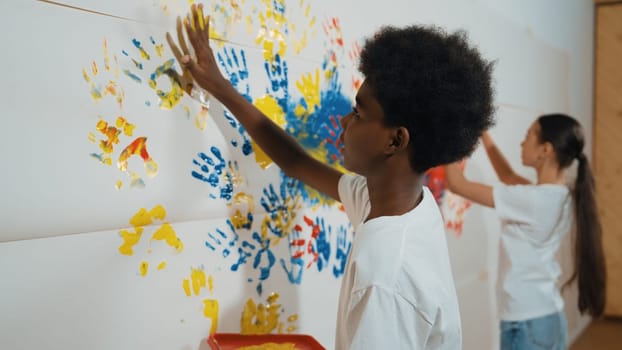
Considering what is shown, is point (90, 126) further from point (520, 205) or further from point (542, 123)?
point (542, 123)

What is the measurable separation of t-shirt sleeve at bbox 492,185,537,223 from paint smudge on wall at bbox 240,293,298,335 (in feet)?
2.74

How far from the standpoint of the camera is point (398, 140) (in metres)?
0.90

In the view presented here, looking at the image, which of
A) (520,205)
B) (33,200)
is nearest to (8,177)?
(33,200)

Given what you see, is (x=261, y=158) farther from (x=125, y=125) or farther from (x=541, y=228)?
(x=541, y=228)

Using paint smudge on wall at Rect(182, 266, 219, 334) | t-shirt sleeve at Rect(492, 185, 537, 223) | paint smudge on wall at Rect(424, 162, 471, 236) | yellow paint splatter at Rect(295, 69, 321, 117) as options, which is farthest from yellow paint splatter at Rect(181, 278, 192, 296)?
t-shirt sleeve at Rect(492, 185, 537, 223)

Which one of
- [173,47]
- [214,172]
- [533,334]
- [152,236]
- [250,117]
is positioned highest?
[173,47]

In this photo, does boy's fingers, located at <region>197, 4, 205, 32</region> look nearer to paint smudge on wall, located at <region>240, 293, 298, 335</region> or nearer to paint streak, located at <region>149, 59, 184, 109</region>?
paint streak, located at <region>149, 59, 184, 109</region>

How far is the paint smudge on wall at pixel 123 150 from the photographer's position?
33.3 inches

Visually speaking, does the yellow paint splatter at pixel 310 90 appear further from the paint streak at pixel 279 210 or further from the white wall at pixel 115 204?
the paint streak at pixel 279 210

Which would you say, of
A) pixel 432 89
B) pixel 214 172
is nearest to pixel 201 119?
pixel 214 172

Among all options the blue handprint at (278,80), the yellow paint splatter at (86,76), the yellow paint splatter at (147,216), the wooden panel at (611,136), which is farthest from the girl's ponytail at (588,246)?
the wooden panel at (611,136)

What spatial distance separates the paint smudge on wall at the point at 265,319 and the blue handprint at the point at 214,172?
0.75 feet

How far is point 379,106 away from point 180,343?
20.6 inches

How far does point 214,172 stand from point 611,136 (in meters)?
3.57
